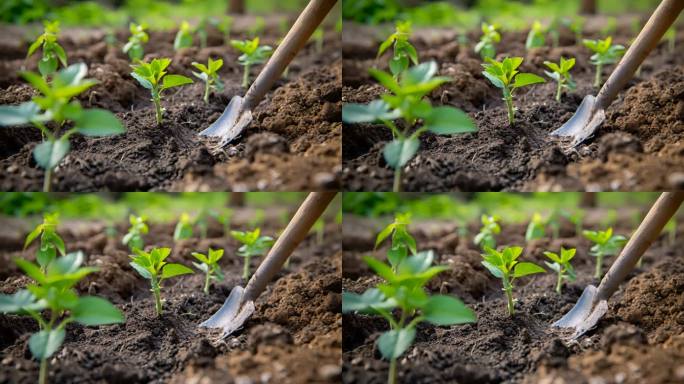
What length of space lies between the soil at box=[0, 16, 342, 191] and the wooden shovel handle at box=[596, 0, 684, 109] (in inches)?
42.4

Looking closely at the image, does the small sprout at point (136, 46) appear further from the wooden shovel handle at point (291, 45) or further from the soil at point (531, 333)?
→ the soil at point (531, 333)

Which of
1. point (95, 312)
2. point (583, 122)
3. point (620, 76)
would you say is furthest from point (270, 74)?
point (620, 76)

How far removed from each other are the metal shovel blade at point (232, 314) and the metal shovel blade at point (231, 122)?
0.61 meters

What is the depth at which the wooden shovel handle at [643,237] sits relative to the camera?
2.70 m

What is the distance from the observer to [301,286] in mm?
3055

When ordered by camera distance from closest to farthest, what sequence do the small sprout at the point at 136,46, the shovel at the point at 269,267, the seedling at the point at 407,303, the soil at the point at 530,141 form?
the seedling at the point at 407,303 → the soil at the point at 530,141 → the shovel at the point at 269,267 → the small sprout at the point at 136,46

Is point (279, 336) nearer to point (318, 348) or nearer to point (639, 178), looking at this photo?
point (318, 348)

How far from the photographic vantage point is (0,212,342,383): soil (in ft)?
7.94

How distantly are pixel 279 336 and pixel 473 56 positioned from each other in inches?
74.8

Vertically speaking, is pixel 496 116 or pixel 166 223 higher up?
pixel 496 116

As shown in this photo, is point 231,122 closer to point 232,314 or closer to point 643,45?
point 232,314

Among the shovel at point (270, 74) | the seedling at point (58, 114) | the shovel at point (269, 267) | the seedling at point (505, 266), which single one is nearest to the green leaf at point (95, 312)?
the seedling at point (58, 114)

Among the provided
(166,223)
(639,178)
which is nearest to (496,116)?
(639,178)

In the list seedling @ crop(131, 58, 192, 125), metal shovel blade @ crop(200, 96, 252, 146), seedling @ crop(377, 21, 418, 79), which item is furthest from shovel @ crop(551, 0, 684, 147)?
seedling @ crop(131, 58, 192, 125)
